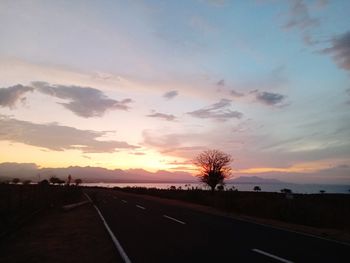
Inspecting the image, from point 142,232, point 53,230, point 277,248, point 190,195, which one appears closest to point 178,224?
point 142,232

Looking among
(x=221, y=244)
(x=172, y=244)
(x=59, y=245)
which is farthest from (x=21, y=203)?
(x=221, y=244)

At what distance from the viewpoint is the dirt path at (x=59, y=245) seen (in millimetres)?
11016

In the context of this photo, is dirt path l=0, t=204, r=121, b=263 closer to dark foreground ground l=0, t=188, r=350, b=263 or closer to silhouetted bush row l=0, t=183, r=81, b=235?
dark foreground ground l=0, t=188, r=350, b=263

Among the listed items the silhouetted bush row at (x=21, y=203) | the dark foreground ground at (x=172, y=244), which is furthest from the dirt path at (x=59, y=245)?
the silhouetted bush row at (x=21, y=203)

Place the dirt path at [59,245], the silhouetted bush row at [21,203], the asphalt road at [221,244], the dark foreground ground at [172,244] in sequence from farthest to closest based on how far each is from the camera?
the silhouetted bush row at [21,203]
the dirt path at [59,245]
the dark foreground ground at [172,244]
the asphalt road at [221,244]

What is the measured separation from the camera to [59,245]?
13.3 metres

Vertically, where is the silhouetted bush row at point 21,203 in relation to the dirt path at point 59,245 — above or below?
above

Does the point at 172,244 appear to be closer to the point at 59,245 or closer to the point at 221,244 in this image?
the point at 221,244

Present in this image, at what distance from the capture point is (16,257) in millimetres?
11219

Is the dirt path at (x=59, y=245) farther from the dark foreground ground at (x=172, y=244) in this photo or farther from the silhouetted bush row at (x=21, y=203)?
the silhouetted bush row at (x=21, y=203)

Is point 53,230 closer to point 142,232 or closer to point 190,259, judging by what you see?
point 142,232

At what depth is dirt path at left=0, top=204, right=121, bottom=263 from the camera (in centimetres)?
1102

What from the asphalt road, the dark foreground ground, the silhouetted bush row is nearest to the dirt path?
the dark foreground ground

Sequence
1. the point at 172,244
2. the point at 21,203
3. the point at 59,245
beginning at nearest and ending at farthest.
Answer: the point at 172,244, the point at 59,245, the point at 21,203
